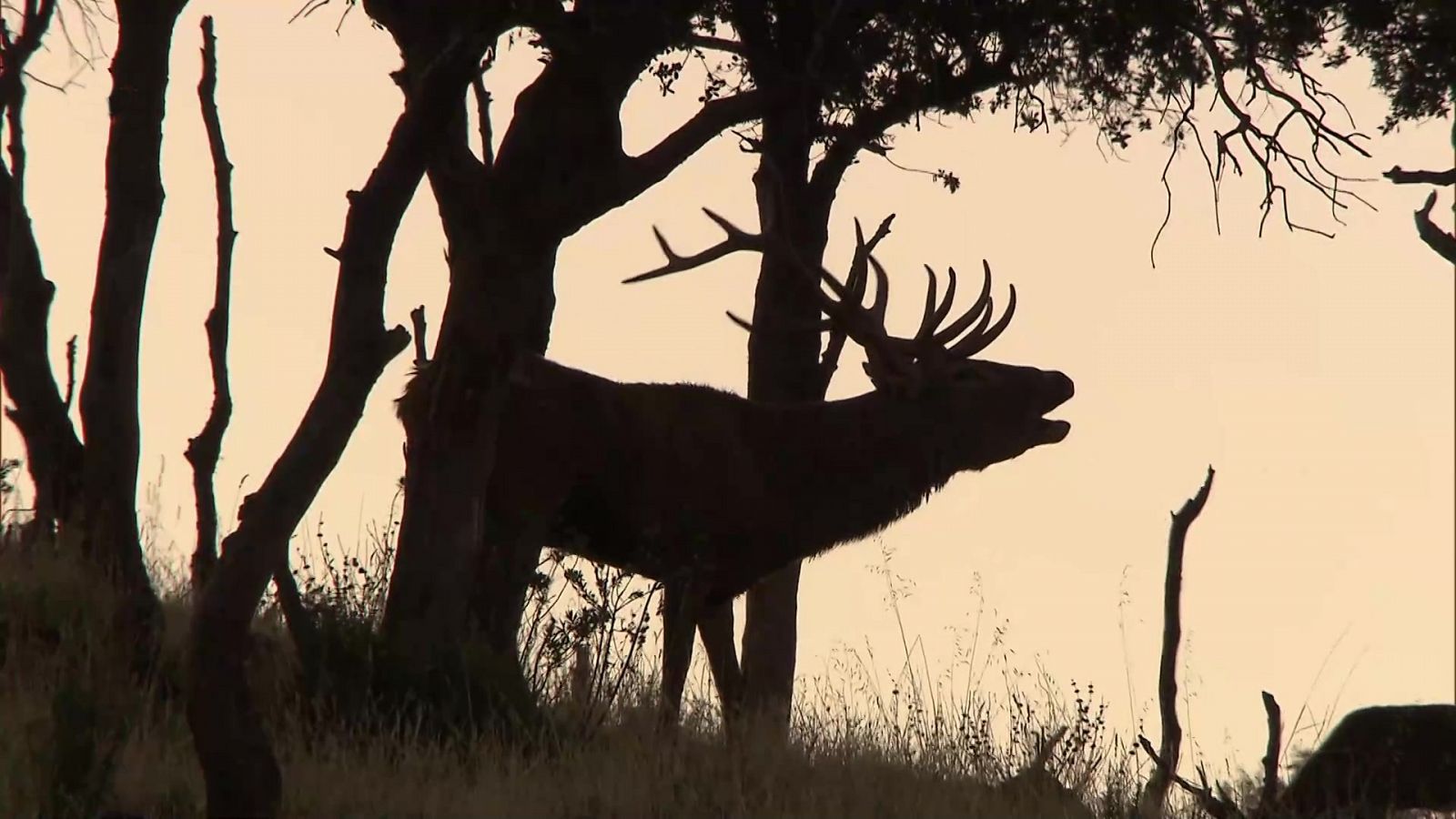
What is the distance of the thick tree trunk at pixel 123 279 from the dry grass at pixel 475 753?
0.32m

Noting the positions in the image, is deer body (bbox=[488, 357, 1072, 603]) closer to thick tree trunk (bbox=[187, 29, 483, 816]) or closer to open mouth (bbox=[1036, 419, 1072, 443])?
open mouth (bbox=[1036, 419, 1072, 443])

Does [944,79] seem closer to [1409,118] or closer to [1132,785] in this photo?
[1409,118]

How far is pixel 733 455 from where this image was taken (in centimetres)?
963

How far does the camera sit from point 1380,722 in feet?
25.1

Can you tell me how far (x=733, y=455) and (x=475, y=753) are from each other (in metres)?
2.60

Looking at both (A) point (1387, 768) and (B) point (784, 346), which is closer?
(A) point (1387, 768)

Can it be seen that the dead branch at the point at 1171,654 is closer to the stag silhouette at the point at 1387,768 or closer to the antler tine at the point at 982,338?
the stag silhouette at the point at 1387,768

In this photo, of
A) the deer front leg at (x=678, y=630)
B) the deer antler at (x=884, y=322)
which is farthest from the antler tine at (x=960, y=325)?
the deer front leg at (x=678, y=630)

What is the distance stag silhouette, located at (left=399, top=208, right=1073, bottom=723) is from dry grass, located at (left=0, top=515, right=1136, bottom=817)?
1.63ft

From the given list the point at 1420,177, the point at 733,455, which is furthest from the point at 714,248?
the point at 1420,177

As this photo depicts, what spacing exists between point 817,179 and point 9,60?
14.7ft

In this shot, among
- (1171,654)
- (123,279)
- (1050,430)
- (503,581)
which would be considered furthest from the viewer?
(1050,430)

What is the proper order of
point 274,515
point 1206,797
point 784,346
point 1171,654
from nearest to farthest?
point 274,515, point 1206,797, point 1171,654, point 784,346

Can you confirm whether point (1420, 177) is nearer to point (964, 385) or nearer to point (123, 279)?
point (964, 385)
